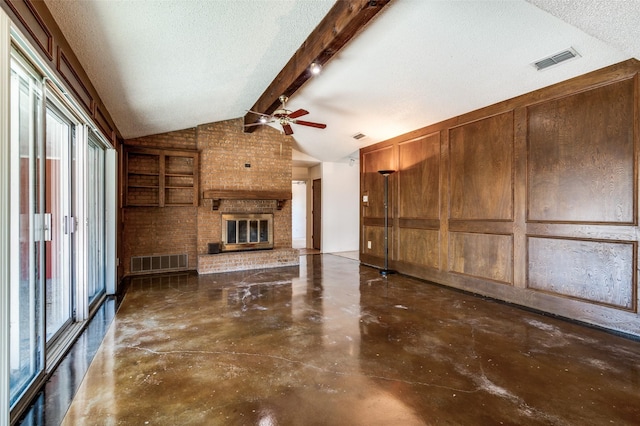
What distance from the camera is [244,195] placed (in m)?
6.40

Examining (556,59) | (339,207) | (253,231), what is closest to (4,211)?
(556,59)

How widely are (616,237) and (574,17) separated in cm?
225

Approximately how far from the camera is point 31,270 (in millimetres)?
2002

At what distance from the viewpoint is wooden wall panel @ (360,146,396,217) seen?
627 centimetres

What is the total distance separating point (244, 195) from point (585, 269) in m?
5.46

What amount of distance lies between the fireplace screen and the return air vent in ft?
2.77

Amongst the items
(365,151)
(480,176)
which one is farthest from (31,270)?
(365,151)

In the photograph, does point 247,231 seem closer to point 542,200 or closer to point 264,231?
point 264,231

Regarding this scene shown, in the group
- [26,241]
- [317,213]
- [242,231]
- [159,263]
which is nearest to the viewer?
[26,241]

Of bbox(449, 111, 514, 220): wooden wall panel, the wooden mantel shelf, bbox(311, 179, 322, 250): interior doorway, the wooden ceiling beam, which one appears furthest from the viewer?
bbox(311, 179, 322, 250): interior doorway

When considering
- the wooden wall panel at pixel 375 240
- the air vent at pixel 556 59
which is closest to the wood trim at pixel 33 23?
the air vent at pixel 556 59

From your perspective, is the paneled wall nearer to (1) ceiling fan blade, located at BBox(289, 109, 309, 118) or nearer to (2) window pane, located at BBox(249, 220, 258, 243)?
(1) ceiling fan blade, located at BBox(289, 109, 309, 118)

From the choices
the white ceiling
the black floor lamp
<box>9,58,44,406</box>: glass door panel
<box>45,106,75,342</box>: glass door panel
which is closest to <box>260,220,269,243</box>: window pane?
the black floor lamp

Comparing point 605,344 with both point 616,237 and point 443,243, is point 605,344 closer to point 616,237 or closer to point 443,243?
point 616,237
